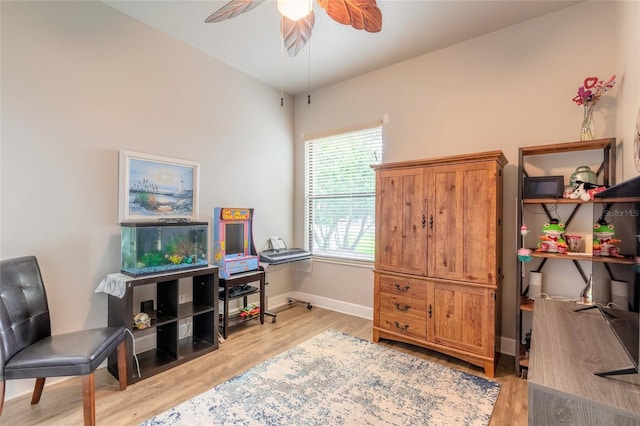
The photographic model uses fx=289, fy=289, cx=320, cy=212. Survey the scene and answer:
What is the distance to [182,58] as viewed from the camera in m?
2.99

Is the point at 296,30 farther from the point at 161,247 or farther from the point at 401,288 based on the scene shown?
the point at 401,288

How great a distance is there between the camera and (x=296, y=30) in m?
1.83

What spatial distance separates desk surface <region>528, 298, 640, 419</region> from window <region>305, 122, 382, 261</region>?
2.19m

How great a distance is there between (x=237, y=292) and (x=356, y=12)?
2.92 metres

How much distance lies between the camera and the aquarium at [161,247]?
2.45 metres

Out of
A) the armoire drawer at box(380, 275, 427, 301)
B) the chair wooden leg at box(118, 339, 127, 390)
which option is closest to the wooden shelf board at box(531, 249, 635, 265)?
the armoire drawer at box(380, 275, 427, 301)

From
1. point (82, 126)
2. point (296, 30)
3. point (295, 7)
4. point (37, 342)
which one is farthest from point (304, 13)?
point (37, 342)

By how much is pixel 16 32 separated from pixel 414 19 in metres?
3.09

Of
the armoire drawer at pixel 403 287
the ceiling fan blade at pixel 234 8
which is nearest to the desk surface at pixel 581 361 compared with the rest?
the armoire drawer at pixel 403 287

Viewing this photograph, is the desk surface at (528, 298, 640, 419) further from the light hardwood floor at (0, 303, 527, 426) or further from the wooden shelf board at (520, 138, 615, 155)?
→ the wooden shelf board at (520, 138, 615, 155)

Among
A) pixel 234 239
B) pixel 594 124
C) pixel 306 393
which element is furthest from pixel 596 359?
pixel 234 239

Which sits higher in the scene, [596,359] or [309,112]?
[309,112]

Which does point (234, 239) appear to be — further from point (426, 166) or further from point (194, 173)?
point (426, 166)

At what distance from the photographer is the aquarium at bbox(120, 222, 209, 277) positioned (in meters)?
2.45
